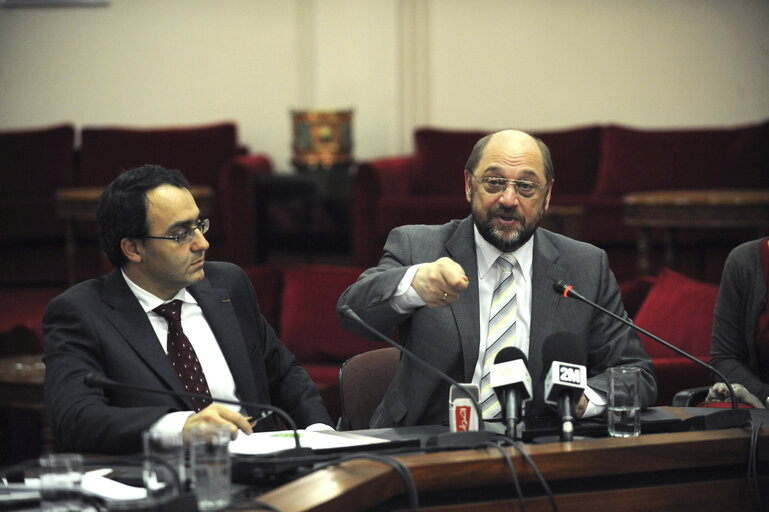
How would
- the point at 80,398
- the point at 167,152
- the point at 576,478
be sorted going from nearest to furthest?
the point at 576,478 → the point at 80,398 → the point at 167,152

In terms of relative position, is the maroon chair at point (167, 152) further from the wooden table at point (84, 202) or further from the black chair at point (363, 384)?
the black chair at point (363, 384)

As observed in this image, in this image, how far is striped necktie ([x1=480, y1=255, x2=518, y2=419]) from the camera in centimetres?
229

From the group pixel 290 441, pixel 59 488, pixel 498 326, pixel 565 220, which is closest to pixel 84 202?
pixel 565 220

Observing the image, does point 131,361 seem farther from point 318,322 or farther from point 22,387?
point 318,322

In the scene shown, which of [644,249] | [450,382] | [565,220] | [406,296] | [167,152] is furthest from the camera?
[167,152]

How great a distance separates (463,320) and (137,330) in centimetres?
74

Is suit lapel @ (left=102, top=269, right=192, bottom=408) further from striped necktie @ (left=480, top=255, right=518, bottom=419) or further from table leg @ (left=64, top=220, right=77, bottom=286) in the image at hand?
table leg @ (left=64, top=220, right=77, bottom=286)

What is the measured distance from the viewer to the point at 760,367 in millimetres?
2789

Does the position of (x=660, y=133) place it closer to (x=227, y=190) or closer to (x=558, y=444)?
(x=227, y=190)

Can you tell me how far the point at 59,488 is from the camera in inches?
56.1

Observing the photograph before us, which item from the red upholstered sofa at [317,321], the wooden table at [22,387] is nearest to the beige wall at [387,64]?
the red upholstered sofa at [317,321]

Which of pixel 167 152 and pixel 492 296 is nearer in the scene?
pixel 492 296

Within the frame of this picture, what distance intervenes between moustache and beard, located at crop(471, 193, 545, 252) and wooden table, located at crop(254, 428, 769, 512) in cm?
Result: 70

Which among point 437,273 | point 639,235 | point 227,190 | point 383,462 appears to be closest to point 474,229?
point 437,273
